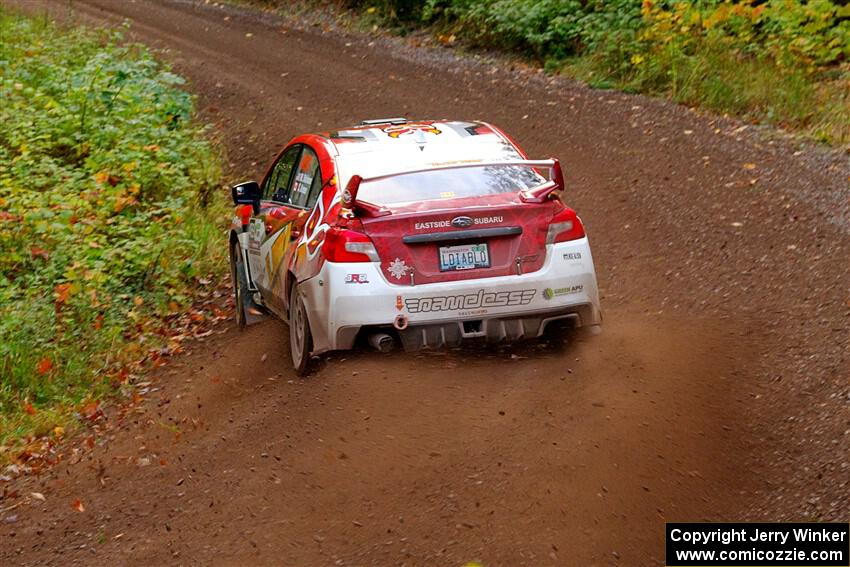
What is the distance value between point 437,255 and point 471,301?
1.25ft

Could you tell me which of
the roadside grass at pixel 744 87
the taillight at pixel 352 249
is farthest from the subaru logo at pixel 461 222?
the roadside grass at pixel 744 87

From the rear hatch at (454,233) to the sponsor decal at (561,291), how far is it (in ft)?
0.57

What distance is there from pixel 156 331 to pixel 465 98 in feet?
28.3

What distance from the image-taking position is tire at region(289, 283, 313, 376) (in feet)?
27.1

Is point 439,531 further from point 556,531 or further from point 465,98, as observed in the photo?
point 465,98

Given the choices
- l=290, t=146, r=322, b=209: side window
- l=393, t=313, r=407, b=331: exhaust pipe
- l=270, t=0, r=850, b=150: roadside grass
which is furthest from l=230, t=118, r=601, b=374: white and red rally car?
l=270, t=0, r=850, b=150: roadside grass

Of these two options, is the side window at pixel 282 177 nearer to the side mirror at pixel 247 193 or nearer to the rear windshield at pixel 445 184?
the side mirror at pixel 247 193

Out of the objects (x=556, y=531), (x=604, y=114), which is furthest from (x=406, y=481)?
(x=604, y=114)

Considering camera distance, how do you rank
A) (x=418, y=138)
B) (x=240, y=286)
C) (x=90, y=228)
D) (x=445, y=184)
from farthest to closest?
1. (x=90, y=228)
2. (x=240, y=286)
3. (x=418, y=138)
4. (x=445, y=184)

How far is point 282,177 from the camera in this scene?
9.94 metres

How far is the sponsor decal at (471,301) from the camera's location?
25.3ft

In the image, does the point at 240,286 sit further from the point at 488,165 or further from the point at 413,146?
the point at 488,165

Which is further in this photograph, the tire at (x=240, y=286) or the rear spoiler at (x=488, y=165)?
the tire at (x=240, y=286)

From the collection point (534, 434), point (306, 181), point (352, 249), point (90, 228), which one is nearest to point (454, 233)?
point (352, 249)
